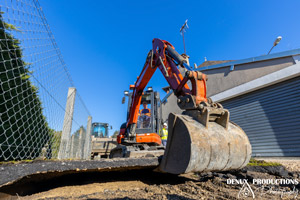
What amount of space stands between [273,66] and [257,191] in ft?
20.4

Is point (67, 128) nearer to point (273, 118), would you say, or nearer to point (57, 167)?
point (57, 167)

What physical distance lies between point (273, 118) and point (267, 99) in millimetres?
790

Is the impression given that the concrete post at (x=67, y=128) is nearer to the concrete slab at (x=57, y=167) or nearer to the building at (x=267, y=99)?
the concrete slab at (x=57, y=167)

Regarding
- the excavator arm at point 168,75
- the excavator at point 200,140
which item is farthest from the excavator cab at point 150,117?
the excavator at point 200,140

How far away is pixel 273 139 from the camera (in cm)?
658

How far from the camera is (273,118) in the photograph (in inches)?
260

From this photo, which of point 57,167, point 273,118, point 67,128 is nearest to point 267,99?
point 273,118

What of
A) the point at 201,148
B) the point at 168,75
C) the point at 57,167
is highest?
the point at 168,75

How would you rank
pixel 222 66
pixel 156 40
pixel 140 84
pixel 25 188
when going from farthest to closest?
pixel 222 66
pixel 140 84
pixel 156 40
pixel 25 188

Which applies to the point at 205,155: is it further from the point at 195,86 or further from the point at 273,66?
the point at 273,66

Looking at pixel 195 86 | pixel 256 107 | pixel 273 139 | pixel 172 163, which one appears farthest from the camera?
pixel 256 107

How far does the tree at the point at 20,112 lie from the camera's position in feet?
8.12

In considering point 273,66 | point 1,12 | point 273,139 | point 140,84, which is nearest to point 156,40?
point 140,84

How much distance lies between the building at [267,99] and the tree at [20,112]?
299 inches
